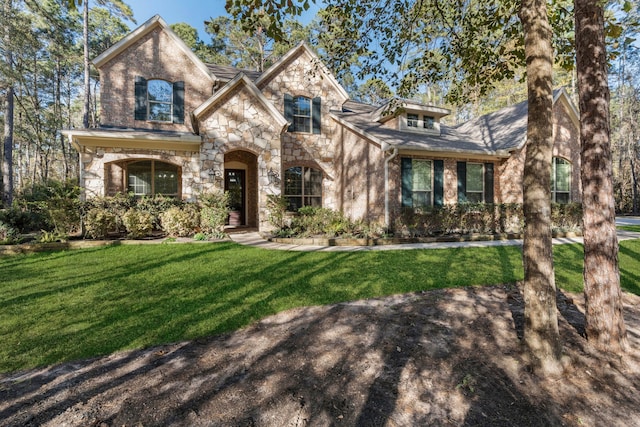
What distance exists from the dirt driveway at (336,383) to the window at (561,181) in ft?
40.8

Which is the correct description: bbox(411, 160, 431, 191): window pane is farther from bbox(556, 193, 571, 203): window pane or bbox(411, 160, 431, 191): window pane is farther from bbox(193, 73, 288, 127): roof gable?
bbox(556, 193, 571, 203): window pane

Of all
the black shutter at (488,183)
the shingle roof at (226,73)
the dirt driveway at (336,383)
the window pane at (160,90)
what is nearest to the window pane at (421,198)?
the black shutter at (488,183)

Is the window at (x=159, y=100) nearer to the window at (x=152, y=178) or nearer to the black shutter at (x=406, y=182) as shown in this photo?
the window at (x=152, y=178)

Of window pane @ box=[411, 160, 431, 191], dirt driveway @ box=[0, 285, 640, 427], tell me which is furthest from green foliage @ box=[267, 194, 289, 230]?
dirt driveway @ box=[0, 285, 640, 427]

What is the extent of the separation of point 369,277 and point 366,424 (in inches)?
130

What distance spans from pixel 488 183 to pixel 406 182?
4.11m

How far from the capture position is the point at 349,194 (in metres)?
13.0

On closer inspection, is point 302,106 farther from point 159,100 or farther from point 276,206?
point 159,100

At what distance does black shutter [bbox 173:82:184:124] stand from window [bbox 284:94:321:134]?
13.7ft

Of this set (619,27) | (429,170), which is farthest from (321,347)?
(429,170)

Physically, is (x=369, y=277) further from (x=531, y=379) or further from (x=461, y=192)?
(x=461, y=192)

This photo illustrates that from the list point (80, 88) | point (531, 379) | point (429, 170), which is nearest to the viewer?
point (531, 379)

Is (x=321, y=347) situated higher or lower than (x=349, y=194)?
lower

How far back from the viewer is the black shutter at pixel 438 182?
11.7 meters
